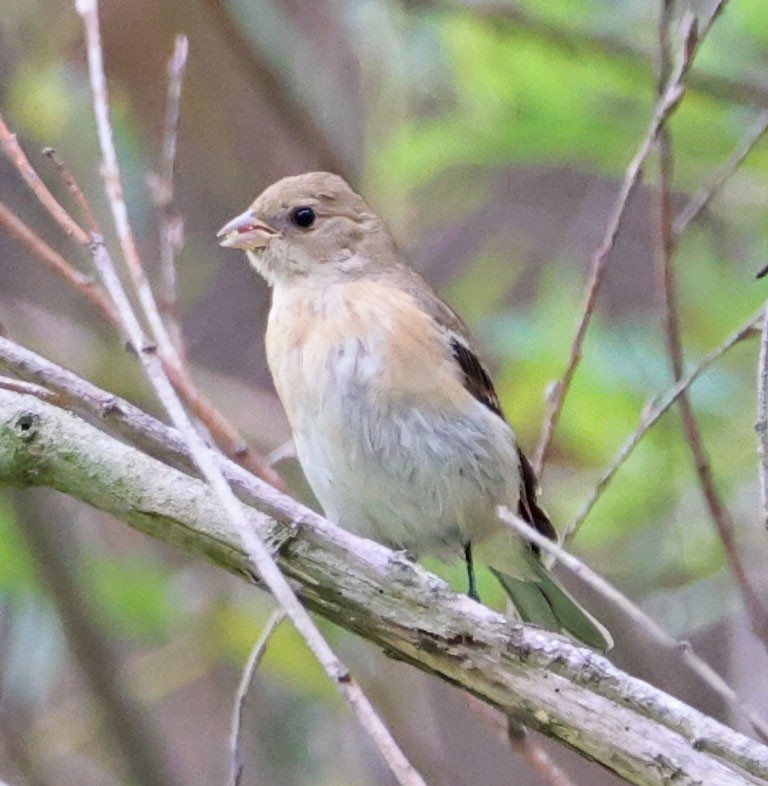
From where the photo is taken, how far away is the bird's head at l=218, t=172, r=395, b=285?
137 inches

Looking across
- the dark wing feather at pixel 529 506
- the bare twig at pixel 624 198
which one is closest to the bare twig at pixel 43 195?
the bare twig at pixel 624 198

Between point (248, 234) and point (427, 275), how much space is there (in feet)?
6.21

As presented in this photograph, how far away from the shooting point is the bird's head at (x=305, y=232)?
11.5 feet

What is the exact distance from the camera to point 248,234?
135 inches

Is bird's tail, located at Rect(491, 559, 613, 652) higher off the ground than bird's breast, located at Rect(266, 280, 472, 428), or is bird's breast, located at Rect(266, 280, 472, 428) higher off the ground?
bird's breast, located at Rect(266, 280, 472, 428)

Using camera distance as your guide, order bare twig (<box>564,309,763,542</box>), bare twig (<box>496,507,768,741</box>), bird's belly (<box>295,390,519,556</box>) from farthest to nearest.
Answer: bird's belly (<box>295,390,519,556</box>) → bare twig (<box>564,309,763,542</box>) → bare twig (<box>496,507,768,741</box>)

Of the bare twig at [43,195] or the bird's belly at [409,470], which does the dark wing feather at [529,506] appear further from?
the bare twig at [43,195]

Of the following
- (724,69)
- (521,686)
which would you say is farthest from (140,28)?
(521,686)

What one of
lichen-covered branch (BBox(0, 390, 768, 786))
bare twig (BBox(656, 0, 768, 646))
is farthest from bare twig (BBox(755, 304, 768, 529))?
bare twig (BBox(656, 0, 768, 646))

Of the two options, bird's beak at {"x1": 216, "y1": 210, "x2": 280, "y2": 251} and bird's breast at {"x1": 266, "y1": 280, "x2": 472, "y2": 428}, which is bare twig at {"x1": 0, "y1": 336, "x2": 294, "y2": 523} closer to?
bird's breast at {"x1": 266, "y1": 280, "x2": 472, "y2": 428}

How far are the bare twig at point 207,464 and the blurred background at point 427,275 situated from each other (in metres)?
1.14

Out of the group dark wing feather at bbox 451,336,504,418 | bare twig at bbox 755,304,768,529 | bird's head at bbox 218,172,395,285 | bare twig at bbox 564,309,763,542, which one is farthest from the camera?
bird's head at bbox 218,172,395,285

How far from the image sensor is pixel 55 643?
4.12 meters

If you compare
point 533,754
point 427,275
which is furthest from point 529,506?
point 427,275
